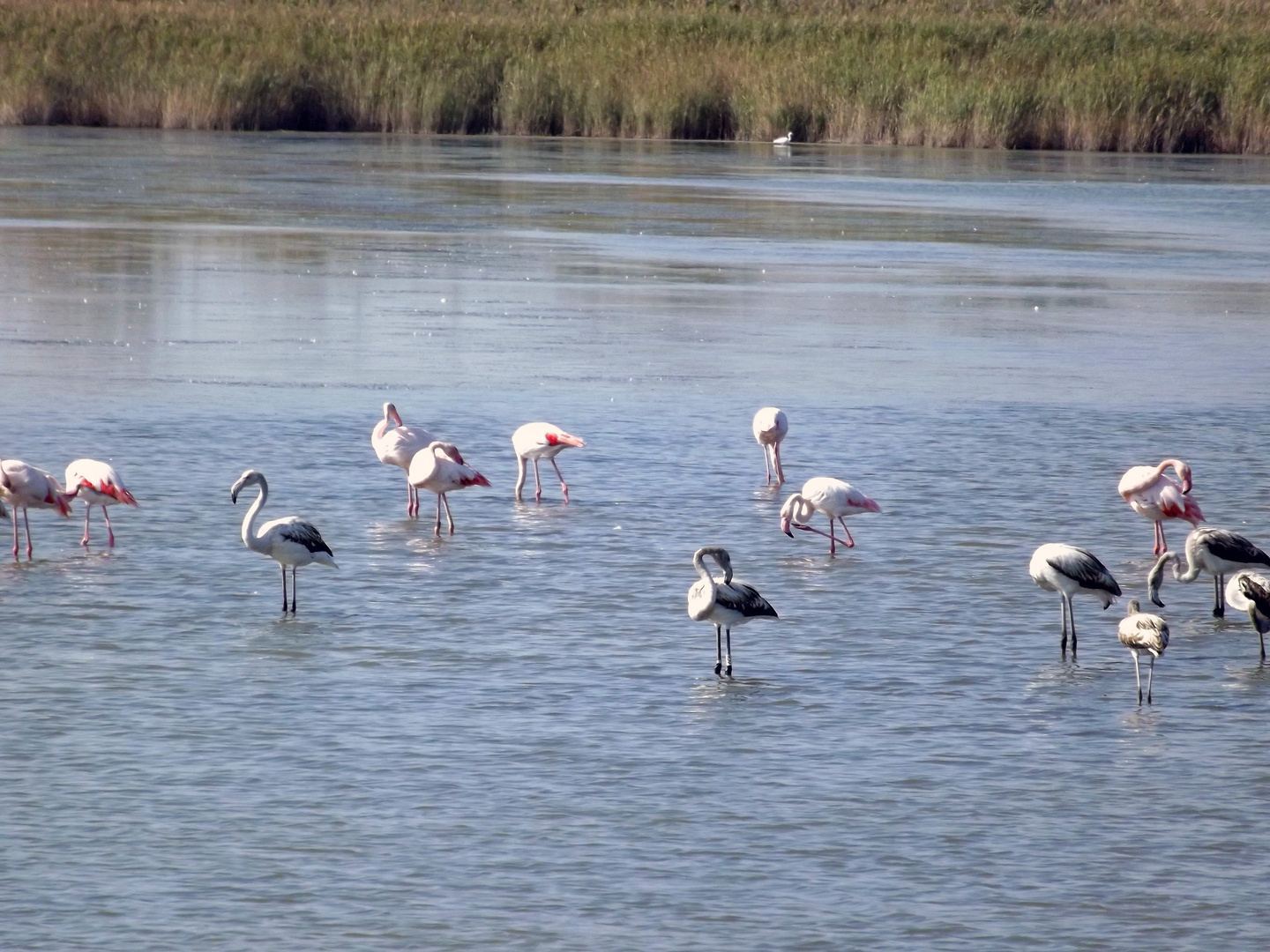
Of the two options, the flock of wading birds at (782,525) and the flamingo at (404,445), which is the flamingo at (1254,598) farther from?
the flamingo at (404,445)

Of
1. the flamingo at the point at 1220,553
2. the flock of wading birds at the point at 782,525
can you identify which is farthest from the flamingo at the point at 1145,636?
the flamingo at the point at 1220,553

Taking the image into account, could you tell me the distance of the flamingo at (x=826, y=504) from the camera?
879cm

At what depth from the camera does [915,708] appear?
257 inches

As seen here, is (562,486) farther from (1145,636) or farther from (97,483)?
(1145,636)

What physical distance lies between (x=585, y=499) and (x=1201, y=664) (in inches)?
137

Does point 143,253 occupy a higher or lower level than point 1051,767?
higher

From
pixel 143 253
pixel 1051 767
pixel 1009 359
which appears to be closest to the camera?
pixel 1051 767

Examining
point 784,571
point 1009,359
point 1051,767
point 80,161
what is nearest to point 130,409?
point 784,571

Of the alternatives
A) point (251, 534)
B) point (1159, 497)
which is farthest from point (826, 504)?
point (251, 534)

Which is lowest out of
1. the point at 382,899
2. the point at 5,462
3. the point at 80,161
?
the point at 382,899

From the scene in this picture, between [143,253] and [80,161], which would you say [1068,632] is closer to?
[143,253]

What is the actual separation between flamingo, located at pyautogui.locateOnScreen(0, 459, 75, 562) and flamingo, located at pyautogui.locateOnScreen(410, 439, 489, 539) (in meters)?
1.47

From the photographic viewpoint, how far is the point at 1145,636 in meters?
6.58

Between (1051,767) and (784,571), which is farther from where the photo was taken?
(784,571)
